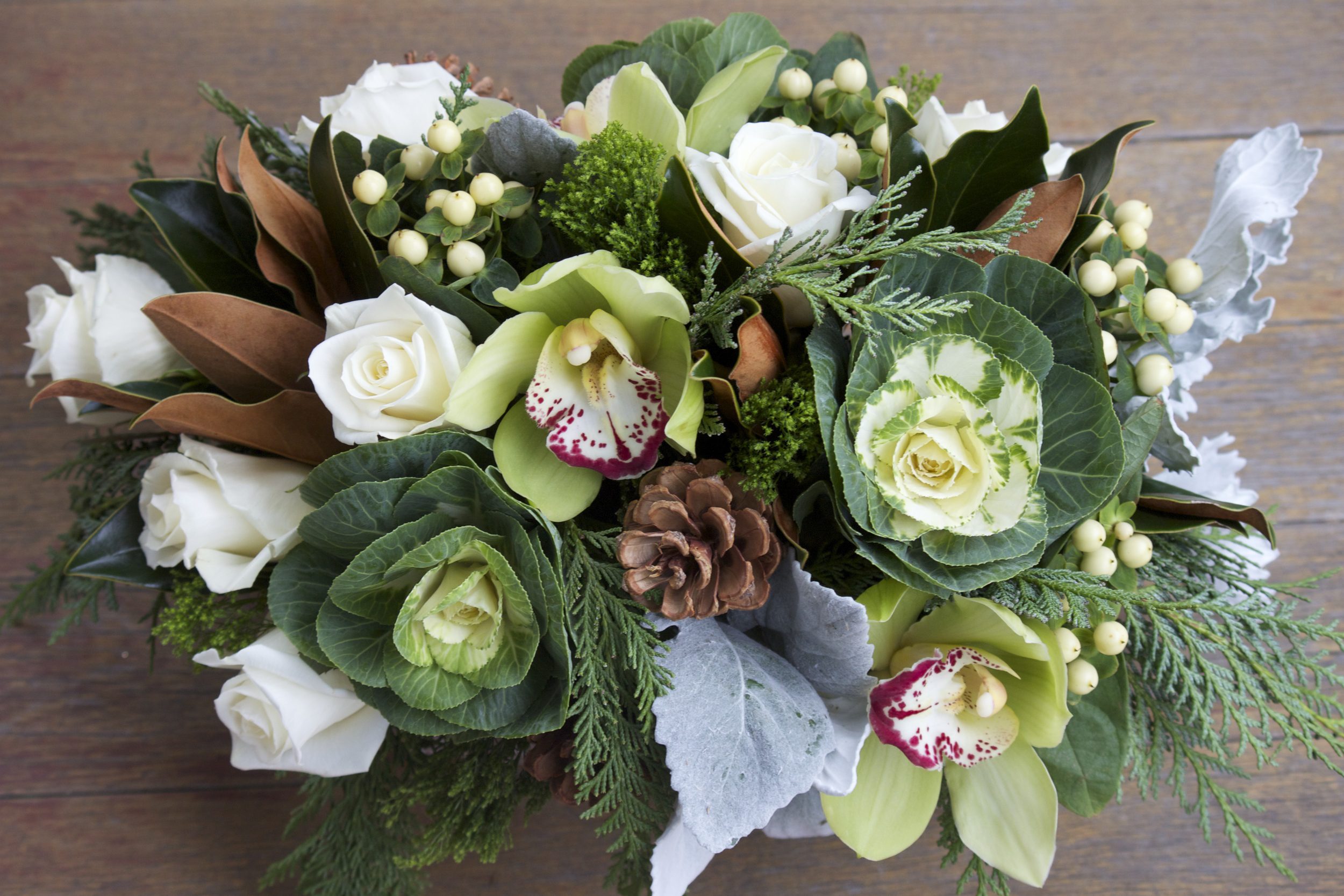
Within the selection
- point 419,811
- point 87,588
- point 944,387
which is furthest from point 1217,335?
point 87,588

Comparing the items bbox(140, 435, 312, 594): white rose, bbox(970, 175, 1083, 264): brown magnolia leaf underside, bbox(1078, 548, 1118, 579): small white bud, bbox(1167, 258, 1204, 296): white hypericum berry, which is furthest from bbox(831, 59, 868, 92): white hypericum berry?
bbox(140, 435, 312, 594): white rose

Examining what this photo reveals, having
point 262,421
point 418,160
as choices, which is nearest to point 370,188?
point 418,160

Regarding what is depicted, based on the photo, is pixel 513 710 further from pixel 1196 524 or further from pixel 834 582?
pixel 1196 524

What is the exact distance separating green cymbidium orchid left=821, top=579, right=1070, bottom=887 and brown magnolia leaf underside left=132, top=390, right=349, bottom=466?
14.6 inches

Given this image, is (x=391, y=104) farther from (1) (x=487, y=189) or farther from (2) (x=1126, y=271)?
(2) (x=1126, y=271)

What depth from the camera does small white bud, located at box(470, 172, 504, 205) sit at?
0.55 meters

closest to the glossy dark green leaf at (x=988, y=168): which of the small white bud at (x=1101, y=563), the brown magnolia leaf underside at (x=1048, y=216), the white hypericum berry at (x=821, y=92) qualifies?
the brown magnolia leaf underside at (x=1048, y=216)

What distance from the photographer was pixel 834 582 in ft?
1.95

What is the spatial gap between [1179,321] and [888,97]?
9.7 inches

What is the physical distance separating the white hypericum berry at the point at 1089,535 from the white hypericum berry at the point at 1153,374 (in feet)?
0.33

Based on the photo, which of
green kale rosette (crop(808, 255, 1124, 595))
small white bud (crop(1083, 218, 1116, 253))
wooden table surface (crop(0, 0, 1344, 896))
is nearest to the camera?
green kale rosette (crop(808, 255, 1124, 595))

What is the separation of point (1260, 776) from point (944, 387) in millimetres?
648

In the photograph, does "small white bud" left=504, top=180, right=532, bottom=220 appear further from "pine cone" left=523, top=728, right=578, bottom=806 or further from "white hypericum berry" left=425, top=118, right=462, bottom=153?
"pine cone" left=523, top=728, right=578, bottom=806

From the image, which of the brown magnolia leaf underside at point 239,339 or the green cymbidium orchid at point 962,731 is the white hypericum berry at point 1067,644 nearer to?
the green cymbidium orchid at point 962,731
